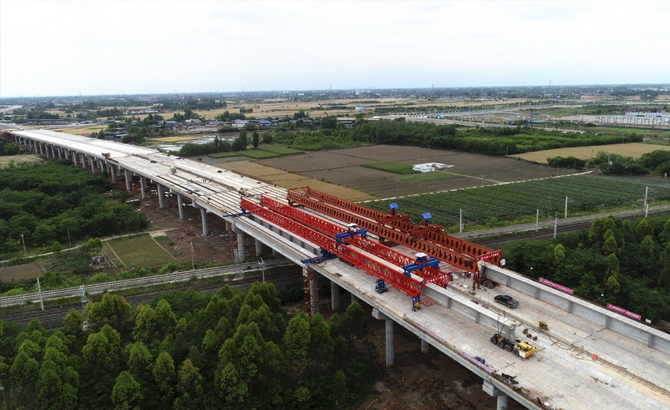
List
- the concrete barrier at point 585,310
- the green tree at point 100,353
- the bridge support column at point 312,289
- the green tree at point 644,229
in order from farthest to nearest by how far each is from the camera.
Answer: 1. the green tree at point 644,229
2. the bridge support column at point 312,289
3. the green tree at point 100,353
4. the concrete barrier at point 585,310

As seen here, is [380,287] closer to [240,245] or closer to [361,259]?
[361,259]

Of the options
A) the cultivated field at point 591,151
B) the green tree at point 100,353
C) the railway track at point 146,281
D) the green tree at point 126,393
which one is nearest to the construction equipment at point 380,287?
the green tree at point 126,393

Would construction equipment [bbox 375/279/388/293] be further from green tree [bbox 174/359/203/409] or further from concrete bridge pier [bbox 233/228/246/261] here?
concrete bridge pier [bbox 233/228/246/261]

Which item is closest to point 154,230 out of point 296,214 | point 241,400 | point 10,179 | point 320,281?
point 296,214

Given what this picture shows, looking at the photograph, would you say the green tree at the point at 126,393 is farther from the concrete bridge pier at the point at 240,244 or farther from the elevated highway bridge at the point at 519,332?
the concrete bridge pier at the point at 240,244

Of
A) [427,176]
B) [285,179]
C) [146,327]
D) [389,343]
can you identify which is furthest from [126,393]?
[427,176]

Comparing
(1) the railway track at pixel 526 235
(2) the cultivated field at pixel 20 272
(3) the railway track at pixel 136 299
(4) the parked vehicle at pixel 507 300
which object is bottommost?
(3) the railway track at pixel 136 299

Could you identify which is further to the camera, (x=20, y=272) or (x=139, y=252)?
(x=139, y=252)

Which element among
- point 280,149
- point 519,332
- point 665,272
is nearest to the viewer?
point 519,332
